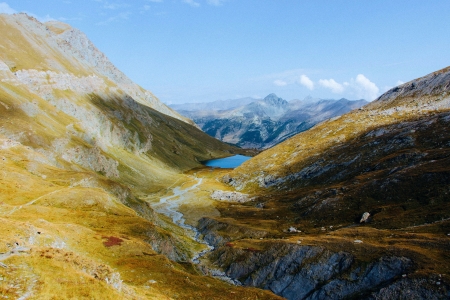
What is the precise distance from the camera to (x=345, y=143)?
5906 inches

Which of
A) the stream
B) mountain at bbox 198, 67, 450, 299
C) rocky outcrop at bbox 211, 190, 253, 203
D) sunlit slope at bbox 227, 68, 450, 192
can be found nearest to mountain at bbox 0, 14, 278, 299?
the stream

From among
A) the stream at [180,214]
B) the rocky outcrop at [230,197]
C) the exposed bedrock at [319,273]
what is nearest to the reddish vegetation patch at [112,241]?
the stream at [180,214]

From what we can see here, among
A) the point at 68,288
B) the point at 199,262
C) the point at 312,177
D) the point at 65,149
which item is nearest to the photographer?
the point at 68,288

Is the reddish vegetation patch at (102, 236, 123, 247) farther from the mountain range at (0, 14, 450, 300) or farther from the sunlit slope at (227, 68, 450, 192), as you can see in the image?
the sunlit slope at (227, 68, 450, 192)

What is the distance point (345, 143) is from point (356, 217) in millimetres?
77718

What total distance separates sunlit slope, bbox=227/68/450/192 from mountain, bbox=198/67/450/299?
2.35ft

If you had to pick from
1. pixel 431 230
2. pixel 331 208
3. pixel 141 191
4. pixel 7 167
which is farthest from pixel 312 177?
pixel 7 167

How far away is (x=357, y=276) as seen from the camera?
49.0 metres

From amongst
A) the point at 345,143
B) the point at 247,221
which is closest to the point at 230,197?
the point at 247,221

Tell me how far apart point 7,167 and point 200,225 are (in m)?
62.7

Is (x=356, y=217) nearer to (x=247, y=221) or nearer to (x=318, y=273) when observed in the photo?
(x=318, y=273)

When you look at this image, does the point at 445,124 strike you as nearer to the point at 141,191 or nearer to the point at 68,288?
the point at 68,288

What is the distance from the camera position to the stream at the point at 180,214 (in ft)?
230

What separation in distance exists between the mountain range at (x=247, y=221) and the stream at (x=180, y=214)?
621 mm
